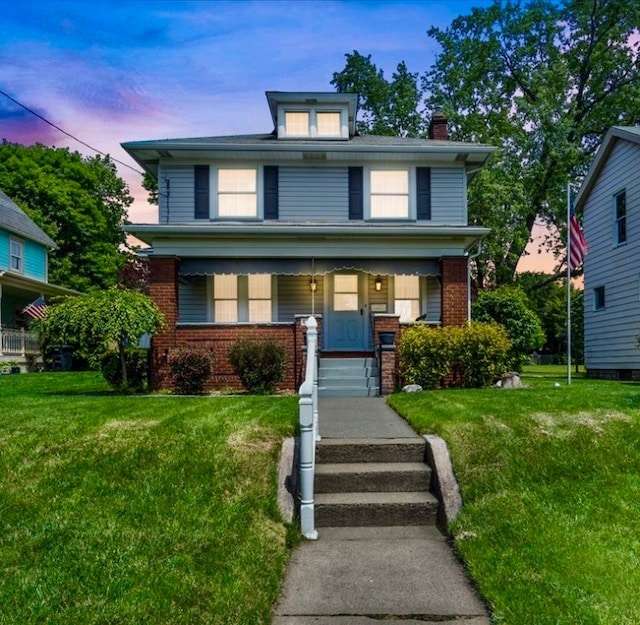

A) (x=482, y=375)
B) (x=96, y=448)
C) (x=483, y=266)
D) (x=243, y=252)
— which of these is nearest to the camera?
(x=96, y=448)

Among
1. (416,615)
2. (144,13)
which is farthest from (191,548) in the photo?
(144,13)

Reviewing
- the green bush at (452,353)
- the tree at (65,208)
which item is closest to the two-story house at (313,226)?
the green bush at (452,353)

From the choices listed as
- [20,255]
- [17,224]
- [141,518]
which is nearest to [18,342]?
[20,255]

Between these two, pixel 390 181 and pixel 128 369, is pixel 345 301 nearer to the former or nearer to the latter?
pixel 390 181

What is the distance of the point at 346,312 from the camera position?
15.3 meters

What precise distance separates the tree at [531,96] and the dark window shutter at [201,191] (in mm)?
11734

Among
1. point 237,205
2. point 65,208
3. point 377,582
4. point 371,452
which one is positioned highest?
point 65,208

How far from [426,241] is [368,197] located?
2210 millimetres

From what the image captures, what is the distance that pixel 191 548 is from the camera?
163 inches

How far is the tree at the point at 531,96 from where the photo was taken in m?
23.3

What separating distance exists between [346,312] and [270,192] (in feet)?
12.3

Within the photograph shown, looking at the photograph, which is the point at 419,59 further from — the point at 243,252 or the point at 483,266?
the point at 243,252

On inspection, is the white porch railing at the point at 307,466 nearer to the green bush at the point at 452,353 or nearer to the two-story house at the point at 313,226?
the green bush at the point at 452,353

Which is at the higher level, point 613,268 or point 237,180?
point 237,180
